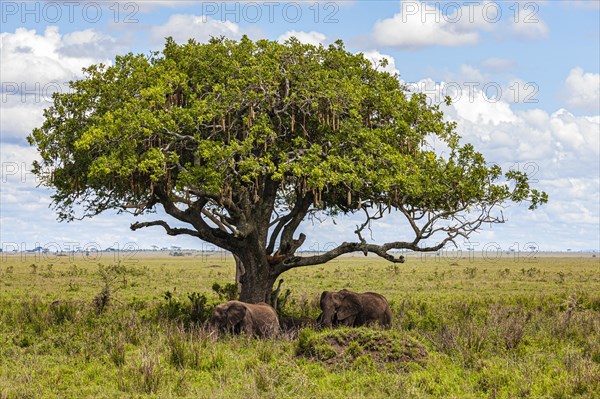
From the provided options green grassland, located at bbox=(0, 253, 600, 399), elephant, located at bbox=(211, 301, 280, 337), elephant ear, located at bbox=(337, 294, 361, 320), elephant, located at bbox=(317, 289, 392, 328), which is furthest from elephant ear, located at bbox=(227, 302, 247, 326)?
elephant ear, located at bbox=(337, 294, 361, 320)

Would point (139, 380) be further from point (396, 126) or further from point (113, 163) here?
point (396, 126)

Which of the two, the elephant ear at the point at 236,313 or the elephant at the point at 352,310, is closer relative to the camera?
the elephant ear at the point at 236,313

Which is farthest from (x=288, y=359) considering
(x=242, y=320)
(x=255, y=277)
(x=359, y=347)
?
(x=255, y=277)

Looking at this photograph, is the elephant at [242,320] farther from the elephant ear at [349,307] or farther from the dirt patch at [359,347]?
the dirt patch at [359,347]

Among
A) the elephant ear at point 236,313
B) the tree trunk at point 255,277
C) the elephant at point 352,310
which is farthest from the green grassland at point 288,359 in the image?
the tree trunk at point 255,277

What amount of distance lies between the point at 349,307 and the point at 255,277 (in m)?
3.88

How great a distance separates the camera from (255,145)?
75.9 feet

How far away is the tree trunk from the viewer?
25.0 metres

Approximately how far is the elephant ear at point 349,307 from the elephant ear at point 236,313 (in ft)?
11.1

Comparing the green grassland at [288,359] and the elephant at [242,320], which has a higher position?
the elephant at [242,320]

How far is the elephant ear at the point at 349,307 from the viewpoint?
75.2 ft

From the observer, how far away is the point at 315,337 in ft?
59.1

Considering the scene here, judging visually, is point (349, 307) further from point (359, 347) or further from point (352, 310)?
point (359, 347)

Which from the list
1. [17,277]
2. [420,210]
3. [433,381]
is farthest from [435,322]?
[17,277]
